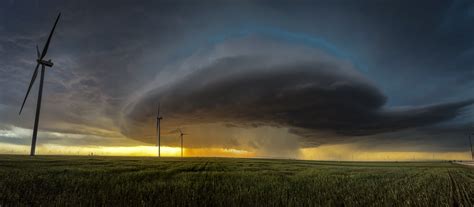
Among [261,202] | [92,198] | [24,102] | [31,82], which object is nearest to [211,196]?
[261,202]

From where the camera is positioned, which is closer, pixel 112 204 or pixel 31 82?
pixel 112 204

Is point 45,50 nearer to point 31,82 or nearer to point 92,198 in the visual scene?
point 31,82

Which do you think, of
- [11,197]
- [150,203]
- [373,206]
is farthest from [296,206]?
[11,197]

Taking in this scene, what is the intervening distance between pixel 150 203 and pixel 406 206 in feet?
28.8

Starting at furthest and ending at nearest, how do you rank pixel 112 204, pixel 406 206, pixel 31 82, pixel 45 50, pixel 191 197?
pixel 45 50
pixel 31 82
pixel 191 197
pixel 406 206
pixel 112 204

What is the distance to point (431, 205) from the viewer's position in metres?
10.6

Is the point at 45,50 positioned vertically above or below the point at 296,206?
above

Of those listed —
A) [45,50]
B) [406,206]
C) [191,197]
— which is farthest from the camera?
[45,50]

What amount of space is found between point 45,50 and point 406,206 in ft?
332

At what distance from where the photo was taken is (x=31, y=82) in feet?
255

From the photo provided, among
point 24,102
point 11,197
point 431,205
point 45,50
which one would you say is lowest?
point 431,205

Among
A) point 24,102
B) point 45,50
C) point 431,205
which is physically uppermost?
point 45,50

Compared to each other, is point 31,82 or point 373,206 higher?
point 31,82

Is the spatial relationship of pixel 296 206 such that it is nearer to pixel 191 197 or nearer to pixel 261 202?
pixel 261 202
